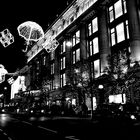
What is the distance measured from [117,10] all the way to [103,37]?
5116mm

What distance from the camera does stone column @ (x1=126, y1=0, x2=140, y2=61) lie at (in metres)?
28.7

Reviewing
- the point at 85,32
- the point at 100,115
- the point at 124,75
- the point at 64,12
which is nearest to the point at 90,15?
the point at 85,32

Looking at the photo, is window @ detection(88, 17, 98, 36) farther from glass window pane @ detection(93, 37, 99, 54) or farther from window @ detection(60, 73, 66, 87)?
window @ detection(60, 73, 66, 87)

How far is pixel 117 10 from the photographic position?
3481 centimetres

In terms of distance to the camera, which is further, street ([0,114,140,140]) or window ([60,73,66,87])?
window ([60,73,66,87])

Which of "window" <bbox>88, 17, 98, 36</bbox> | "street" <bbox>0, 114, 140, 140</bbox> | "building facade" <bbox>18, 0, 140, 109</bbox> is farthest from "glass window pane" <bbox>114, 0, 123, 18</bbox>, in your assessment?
"street" <bbox>0, 114, 140, 140</bbox>

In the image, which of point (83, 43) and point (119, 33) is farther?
point (83, 43)

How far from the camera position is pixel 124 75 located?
25.5 meters

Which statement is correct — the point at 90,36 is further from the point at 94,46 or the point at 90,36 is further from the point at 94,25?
the point at 94,46

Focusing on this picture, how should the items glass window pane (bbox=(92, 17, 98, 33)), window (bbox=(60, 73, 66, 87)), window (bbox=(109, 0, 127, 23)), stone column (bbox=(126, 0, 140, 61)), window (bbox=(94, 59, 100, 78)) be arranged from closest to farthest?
stone column (bbox=(126, 0, 140, 61))
window (bbox=(109, 0, 127, 23))
window (bbox=(94, 59, 100, 78))
glass window pane (bbox=(92, 17, 98, 33))
window (bbox=(60, 73, 66, 87))

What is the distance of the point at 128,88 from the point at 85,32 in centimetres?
2088

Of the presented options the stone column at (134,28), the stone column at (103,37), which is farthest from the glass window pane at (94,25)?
the stone column at (134,28)

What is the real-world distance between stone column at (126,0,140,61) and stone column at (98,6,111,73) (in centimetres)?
636

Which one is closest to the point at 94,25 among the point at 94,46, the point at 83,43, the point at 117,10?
the point at 83,43
